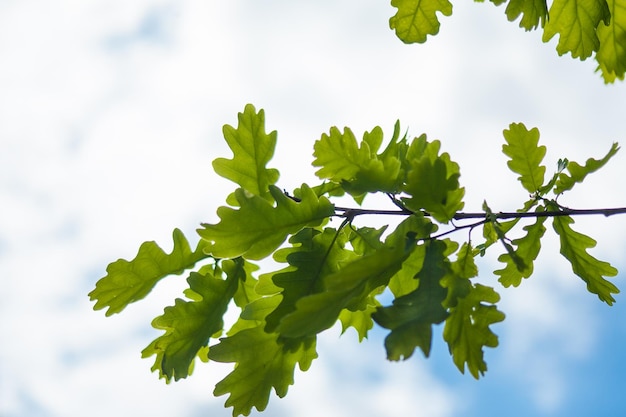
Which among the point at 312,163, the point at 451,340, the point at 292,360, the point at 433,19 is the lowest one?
the point at 451,340

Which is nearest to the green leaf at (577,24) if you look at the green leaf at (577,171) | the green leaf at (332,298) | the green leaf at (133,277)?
the green leaf at (577,171)

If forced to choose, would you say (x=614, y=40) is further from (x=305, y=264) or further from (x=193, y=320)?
(x=193, y=320)

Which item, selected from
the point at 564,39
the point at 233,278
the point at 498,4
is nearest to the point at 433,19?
the point at 498,4

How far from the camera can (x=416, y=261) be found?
149 centimetres

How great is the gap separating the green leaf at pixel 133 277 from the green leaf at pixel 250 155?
0.24 m

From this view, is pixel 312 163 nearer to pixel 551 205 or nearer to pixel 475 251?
pixel 475 251

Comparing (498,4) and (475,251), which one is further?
(498,4)

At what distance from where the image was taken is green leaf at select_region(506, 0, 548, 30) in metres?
1.85

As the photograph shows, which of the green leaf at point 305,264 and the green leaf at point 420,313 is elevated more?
the green leaf at point 305,264

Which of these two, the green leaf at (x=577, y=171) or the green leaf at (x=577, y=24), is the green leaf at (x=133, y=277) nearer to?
the green leaf at (x=577, y=171)

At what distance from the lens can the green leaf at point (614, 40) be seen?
6.16 ft

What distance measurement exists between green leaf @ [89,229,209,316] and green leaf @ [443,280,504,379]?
638mm

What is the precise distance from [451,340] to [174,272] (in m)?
0.65

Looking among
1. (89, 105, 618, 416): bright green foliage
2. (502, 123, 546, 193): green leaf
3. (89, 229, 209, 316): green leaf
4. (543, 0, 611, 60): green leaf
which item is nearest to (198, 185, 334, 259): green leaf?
(89, 105, 618, 416): bright green foliage
